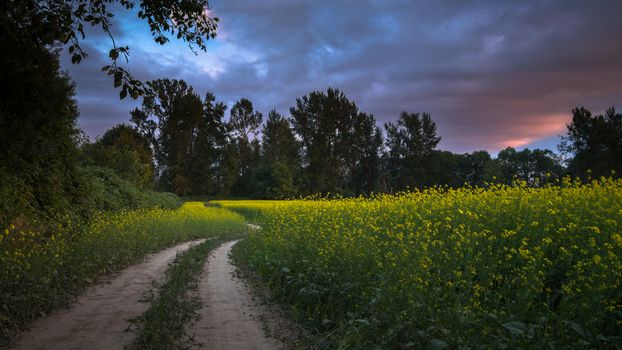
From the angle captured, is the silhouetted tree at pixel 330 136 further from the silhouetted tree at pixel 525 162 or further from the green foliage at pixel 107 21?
the green foliage at pixel 107 21

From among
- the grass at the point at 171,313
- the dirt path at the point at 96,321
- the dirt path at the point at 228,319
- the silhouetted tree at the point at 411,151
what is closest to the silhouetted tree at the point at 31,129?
the dirt path at the point at 96,321

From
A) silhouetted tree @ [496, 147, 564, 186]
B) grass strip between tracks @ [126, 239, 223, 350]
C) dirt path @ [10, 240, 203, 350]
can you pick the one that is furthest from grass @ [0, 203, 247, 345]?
silhouetted tree @ [496, 147, 564, 186]

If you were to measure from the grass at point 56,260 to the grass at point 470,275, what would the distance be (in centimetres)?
415

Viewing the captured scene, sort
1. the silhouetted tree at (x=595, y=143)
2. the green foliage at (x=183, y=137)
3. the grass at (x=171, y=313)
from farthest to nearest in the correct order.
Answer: the green foliage at (x=183, y=137) < the silhouetted tree at (x=595, y=143) < the grass at (x=171, y=313)

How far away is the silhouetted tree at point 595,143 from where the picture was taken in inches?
1977

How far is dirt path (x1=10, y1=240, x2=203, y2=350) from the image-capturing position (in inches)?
235

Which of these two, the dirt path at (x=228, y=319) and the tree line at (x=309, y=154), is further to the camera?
the tree line at (x=309, y=154)

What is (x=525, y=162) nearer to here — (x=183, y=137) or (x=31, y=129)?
(x=183, y=137)

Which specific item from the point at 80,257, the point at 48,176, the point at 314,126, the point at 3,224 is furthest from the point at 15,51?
the point at 314,126

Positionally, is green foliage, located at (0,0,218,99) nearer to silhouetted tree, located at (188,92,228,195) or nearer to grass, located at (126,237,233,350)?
grass, located at (126,237,233,350)

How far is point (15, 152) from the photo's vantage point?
1202 cm

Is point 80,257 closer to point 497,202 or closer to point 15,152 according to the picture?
point 15,152

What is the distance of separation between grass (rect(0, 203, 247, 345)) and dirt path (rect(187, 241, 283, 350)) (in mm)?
2600

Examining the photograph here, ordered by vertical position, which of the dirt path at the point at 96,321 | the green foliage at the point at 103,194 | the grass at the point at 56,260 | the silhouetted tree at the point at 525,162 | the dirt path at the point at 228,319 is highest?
the silhouetted tree at the point at 525,162
